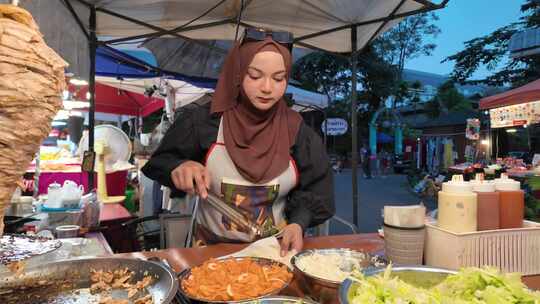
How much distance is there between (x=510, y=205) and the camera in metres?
1.31

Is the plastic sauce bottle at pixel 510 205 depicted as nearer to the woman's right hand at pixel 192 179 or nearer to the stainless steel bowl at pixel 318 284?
the stainless steel bowl at pixel 318 284

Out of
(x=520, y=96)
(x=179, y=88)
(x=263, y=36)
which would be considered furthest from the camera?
(x=520, y=96)

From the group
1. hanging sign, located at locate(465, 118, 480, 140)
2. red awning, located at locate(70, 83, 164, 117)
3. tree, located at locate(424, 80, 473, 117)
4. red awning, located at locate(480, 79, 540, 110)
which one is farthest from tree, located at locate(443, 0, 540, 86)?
red awning, located at locate(70, 83, 164, 117)

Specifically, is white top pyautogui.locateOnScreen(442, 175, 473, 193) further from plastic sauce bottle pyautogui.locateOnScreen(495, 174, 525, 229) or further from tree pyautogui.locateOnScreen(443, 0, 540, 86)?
tree pyautogui.locateOnScreen(443, 0, 540, 86)

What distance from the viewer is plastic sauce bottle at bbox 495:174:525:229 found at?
130 centimetres

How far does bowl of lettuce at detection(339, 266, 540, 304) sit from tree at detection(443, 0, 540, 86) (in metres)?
21.7

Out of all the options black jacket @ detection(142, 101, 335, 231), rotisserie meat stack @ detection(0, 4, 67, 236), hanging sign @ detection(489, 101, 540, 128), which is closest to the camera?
rotisserie meat stack @ detection(0, 4, 67, 236)

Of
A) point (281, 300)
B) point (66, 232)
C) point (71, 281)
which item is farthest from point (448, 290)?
point (66, 232)

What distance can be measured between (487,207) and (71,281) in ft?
4.72

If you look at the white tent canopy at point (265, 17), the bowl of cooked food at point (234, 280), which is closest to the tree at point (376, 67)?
the white tent canopy at point (265, 17)

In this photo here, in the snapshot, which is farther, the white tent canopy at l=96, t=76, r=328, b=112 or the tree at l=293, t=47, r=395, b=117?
the tree at l=293, t=47, r=395, b=117

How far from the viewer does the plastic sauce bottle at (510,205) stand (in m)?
1.30

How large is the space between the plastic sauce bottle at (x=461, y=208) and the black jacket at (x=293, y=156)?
790mm

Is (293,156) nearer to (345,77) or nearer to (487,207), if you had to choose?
(487,207)
